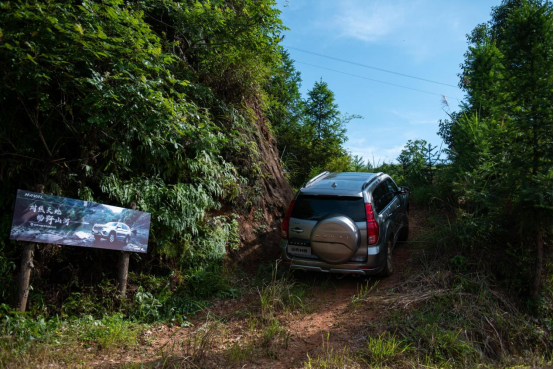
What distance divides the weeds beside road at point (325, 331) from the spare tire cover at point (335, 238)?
84 centimetres

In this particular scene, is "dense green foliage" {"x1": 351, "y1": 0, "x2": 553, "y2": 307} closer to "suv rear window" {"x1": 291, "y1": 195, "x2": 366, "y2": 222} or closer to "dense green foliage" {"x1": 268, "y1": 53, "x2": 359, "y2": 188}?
"suv rear window" {"x1": 291, "y1": 195, "x2": 366, "y2": 222}

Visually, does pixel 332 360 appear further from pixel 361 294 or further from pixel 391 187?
pixel 391 187

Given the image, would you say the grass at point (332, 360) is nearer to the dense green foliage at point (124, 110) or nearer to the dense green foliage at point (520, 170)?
the dense green foliage at point (124, 110)

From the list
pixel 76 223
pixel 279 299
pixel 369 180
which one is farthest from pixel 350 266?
pixel 76 223

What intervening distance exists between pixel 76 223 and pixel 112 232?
1.79ft

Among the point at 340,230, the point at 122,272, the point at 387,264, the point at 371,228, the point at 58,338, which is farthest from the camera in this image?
the point at 387,264

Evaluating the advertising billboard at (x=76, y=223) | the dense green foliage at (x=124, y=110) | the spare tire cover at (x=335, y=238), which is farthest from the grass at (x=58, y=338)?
the spare tire cover at (x=335, y=238)

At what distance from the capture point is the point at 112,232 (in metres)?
5.36

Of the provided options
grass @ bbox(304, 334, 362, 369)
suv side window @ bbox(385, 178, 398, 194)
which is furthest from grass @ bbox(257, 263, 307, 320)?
suv side window @ bbox(385, 178, 398, 194)

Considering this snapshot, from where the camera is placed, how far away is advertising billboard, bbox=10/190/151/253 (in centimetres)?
453

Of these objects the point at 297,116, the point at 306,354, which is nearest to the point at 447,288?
the point at 306,354

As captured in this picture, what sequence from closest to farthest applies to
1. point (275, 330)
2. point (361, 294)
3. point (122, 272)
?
point (275, 330), point (122, 272), point (361, 294)

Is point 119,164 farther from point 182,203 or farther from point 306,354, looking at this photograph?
point 306,354

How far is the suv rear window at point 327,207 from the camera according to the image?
6367 millimetres
